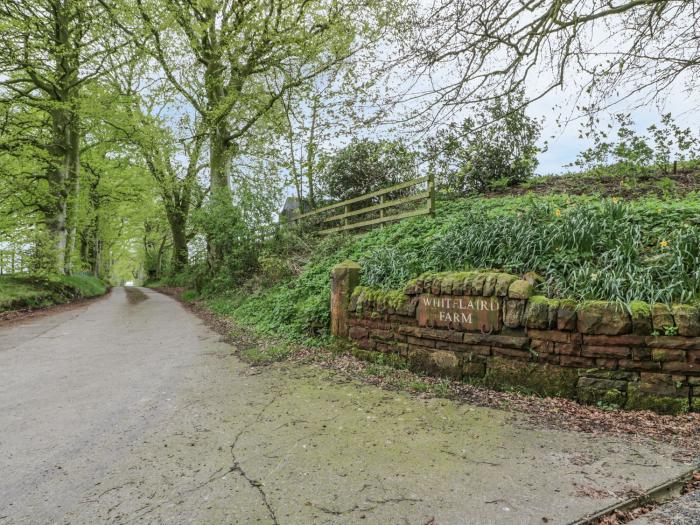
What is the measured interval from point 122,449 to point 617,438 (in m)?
3.85

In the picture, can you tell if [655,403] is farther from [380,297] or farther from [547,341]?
[380,297]

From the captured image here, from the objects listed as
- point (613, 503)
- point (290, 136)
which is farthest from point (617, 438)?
point (290, 136)

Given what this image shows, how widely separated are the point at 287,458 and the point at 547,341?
2.68 m

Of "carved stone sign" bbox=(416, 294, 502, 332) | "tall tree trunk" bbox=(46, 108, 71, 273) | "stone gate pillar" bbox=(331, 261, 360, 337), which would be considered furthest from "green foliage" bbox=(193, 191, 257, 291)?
"carved stone sign" bbox=(416, 294, 502, 332)

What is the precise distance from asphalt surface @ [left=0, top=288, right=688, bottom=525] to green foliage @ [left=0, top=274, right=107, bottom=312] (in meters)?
8.75

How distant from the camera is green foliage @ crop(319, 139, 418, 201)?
1083cm

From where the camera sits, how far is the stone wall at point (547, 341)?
3459mm

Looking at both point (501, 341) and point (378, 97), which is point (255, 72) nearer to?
point (378, 97)

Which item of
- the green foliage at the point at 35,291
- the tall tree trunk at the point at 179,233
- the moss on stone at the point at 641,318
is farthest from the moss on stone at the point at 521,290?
the tall tree trunk at the point at 179,233

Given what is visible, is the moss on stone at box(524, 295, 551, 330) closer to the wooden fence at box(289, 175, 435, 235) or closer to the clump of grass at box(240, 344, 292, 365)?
the clump of grass at box(240, 344, 292, 365)

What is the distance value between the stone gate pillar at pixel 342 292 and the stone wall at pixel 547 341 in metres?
0.94

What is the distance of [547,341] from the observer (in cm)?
393

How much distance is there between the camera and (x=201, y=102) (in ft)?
54.8

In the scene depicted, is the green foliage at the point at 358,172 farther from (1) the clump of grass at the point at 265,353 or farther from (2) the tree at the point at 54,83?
(2) the tree at the point at 54,83
